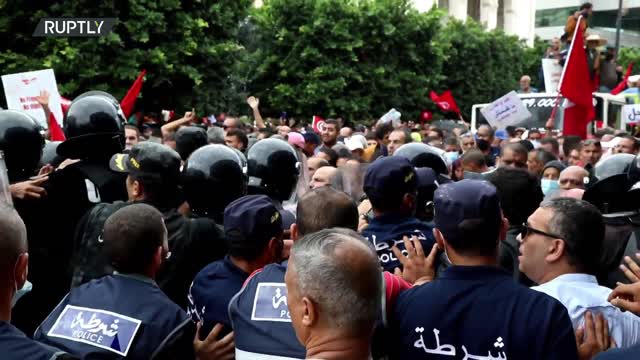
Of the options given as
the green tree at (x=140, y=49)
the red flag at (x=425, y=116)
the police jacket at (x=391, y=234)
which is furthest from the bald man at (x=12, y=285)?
the red flag at (x=425, y=116)

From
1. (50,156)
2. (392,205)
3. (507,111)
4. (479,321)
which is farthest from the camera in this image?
(507,111)

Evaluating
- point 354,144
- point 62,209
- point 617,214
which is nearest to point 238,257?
point 62,209

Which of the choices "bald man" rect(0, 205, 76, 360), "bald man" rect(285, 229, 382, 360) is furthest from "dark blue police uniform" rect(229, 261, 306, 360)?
"bald man" rect(0, 205, 76, 360)

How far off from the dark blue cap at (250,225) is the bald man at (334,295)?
981mm

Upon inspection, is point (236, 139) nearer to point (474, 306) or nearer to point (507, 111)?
point (474, 306)

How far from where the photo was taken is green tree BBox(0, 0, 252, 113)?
18.1m

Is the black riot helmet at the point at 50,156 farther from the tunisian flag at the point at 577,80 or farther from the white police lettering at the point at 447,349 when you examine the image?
the tunisian flag at the point at 577,80

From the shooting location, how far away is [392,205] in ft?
13.8

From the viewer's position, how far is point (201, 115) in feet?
65.8

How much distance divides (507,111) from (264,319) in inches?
445

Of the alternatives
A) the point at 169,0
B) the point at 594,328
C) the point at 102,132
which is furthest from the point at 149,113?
the point at 594,328

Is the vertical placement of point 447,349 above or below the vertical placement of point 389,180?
below

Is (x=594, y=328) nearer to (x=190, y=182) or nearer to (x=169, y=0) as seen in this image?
(x=190, y=182)

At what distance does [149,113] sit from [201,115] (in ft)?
3.98
